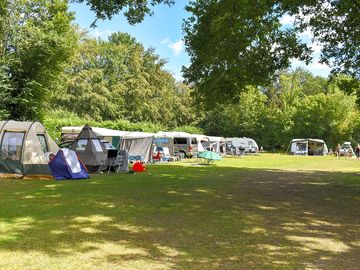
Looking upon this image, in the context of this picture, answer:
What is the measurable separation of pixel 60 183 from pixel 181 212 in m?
5.94

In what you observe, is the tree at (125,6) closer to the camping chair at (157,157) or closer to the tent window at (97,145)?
the tent window at (97,145)

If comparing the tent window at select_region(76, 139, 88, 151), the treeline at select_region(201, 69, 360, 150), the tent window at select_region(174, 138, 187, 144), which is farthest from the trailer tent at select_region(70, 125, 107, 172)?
the treeline at select_region(201, 69, 360, 150)

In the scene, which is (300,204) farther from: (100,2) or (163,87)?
(163,87)

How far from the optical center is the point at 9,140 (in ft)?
47.8

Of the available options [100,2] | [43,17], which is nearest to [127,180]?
[100,2]

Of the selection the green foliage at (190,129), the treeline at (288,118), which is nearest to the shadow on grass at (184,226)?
the green foliage at (190,129)

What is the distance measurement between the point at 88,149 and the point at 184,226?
1110 centimetres

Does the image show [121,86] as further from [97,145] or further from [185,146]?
[97,145]

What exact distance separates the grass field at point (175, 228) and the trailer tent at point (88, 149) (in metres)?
5.21

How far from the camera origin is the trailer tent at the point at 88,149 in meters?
17.4

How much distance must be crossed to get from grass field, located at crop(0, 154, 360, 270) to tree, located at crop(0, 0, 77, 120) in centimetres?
1335

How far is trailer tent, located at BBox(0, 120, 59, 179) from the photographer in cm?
1433

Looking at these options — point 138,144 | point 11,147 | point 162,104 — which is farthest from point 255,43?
point 162,104

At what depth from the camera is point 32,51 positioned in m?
24.3
